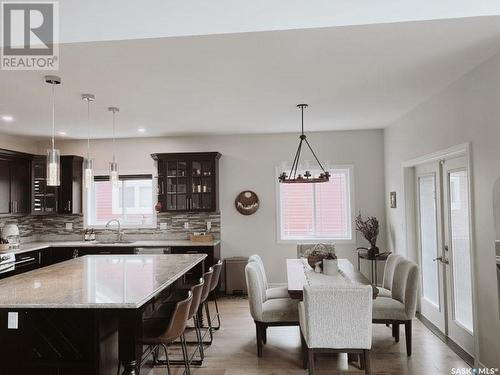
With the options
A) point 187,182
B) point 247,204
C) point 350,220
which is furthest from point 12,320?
point 350,220

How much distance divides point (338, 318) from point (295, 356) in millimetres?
992

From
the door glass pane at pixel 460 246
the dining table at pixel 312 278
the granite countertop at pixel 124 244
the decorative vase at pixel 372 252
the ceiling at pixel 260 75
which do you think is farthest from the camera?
the granite countertop at pixel 124 244

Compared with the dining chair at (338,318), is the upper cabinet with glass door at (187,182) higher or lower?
higher

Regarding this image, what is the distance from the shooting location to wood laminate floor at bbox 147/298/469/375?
327 cm

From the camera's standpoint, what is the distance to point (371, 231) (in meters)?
5.56

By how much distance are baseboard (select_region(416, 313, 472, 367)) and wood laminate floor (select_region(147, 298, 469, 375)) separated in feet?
0.15

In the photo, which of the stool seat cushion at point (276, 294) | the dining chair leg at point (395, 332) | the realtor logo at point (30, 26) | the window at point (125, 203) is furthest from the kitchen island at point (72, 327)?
the window at point (125, 203)

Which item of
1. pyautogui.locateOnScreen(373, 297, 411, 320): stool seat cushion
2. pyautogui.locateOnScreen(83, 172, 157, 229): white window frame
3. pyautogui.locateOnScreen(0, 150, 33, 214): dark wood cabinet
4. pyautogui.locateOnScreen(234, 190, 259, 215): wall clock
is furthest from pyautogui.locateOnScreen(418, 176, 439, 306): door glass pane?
pyautogui.locateOnScreen(0, 150, 33, 214): dark wood cabinet

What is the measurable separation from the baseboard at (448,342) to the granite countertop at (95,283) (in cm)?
277

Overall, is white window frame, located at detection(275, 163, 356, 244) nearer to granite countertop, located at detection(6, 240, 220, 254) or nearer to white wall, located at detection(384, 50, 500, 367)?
granite countertop, located at detection(6, 240, 220, 254)

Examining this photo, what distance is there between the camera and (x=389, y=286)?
4.21 meters

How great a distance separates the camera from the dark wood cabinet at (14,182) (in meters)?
5.40

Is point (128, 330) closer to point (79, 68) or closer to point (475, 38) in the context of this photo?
point (79, 68)

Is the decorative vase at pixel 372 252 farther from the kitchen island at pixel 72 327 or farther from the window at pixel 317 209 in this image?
the kitchen island at pixel 72 327
